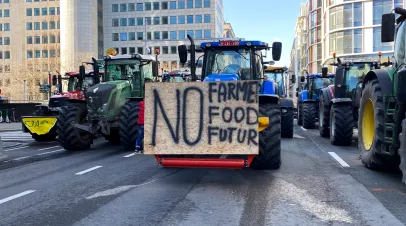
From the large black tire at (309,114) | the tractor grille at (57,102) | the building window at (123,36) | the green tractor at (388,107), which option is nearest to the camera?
the green tractor at (388,107)

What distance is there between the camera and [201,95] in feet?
23.8

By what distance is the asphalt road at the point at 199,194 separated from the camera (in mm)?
5424

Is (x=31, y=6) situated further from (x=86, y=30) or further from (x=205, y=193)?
(x=205, y=193)

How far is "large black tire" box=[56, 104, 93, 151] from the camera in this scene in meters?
12.3

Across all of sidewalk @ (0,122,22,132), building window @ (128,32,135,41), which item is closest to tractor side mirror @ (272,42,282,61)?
sidewalk @ (0,122,22,132)

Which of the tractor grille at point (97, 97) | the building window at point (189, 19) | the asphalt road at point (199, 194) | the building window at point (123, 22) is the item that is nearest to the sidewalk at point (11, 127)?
the tractor grille at point (97, 97)

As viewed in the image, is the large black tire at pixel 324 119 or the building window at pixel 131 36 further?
the building window at pixel 131 36

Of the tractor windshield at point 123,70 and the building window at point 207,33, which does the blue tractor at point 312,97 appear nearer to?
the tractor windshield at point 123,70

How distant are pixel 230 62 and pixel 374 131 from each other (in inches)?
149

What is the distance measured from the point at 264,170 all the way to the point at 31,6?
104074 millimetres

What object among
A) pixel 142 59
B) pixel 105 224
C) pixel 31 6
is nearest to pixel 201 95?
pixel 105 224

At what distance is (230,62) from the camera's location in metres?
10.4

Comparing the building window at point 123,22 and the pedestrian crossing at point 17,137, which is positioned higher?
the building window at point 123,22

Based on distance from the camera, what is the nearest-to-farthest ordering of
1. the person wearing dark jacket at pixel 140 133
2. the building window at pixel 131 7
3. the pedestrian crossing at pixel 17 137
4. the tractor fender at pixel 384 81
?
1. the tractor fender at pixel 384 81
2. the person wearing dark jacket at pixel 140 133
3. the pedestrian crossing at pixel 17 137
4. the building window at pixel 131 7
